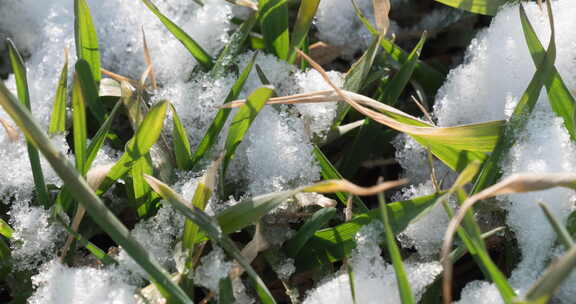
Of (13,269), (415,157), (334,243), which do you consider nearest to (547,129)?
(415,157)

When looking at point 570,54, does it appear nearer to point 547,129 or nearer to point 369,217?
point 547,129

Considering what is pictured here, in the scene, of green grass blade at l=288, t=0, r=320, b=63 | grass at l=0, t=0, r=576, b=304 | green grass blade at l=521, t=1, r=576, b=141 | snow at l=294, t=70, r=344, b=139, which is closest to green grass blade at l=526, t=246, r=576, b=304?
grass at l=0, t=0, r=576, b=304

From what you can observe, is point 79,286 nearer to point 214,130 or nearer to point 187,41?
point 214,130

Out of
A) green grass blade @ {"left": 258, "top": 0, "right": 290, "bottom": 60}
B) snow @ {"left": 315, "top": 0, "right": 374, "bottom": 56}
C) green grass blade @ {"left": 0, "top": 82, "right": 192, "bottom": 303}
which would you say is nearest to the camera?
green grass blade @ {"left": 0, "top": 82, "right": 192, "bottom": 303}

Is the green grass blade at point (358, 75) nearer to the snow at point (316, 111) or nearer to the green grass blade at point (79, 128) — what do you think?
the snow at point (316, 111)

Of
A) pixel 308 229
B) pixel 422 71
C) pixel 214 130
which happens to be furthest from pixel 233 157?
pixel 422 71

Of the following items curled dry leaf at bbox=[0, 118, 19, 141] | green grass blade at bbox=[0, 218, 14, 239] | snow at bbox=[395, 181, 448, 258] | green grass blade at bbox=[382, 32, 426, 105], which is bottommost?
green grass blade at bbox=[0, 218, 14, 239]

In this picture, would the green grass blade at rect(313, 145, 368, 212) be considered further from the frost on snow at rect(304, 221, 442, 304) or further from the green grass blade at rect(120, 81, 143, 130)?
the green grass blade at rect(120, 81, 143, 130)

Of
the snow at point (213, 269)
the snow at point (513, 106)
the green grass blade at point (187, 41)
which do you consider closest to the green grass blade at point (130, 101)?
the green grass blade at point (187, 41)
